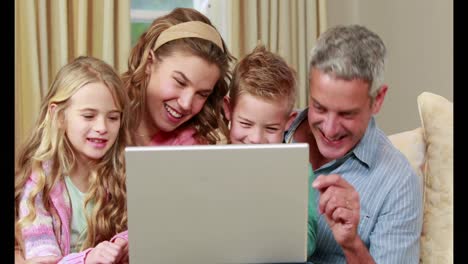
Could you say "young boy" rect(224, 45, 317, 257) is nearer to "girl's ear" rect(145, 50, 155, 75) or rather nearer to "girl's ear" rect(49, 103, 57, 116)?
"girl's ear" rect(145, 50, 155, 75)

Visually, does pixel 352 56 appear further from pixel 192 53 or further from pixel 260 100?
pixel 192 53

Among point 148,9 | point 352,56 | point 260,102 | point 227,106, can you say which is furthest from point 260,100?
point 148,9

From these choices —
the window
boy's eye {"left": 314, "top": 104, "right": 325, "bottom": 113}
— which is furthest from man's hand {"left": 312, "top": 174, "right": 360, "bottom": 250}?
the window

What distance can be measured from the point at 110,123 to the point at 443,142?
2.89 ft

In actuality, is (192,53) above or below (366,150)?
above

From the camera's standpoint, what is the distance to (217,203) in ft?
3.33

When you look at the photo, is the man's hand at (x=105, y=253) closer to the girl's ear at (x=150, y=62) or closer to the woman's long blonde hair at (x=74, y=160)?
the woman's long blonde hair at (x=74, y=160)

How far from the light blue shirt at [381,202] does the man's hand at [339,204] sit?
17cm

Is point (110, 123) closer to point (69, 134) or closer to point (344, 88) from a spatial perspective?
point (69, 134)

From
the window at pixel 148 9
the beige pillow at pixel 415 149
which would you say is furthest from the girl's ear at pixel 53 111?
the window at pixel 148 9

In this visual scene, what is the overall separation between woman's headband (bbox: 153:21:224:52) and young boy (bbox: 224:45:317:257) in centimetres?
11

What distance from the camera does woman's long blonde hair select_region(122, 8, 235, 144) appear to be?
1.49 m

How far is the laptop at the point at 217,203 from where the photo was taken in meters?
0.99

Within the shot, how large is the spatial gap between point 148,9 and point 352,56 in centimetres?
161
